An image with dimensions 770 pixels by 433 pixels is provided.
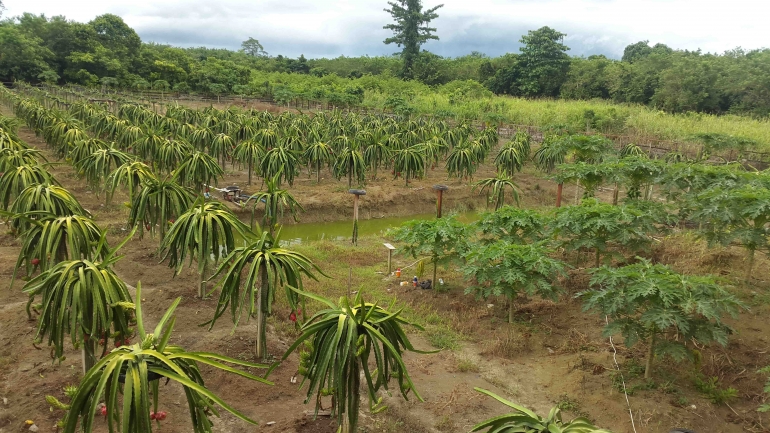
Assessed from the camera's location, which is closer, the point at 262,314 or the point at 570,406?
the point at 262,314

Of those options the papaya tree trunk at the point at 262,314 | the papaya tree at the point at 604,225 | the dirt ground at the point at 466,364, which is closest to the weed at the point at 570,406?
the dirt ground at the point at 466,364

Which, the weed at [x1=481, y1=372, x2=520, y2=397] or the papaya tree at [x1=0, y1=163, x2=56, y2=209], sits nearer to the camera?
the weed at [x1=481, y1=372, x2=520, y2=397]

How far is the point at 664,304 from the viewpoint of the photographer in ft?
17.4

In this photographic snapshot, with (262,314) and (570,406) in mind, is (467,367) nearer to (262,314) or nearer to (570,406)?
(570,406)

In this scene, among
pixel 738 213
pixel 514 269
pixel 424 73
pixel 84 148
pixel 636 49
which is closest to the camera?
pixel 514 269

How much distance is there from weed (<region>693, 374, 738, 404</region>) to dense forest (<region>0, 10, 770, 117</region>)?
31554 millimetres

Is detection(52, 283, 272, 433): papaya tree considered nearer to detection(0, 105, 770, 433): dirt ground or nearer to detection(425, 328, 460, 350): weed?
detection(0, 105, 770, 433): dirt ground

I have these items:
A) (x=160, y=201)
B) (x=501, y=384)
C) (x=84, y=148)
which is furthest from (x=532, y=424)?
(x=84, y=148)

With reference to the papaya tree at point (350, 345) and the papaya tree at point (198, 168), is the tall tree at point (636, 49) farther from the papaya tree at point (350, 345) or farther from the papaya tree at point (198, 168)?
the papaya tree at point (350, 345)

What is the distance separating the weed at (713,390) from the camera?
5547 mm

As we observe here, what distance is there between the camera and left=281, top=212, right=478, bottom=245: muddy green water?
44.5ft

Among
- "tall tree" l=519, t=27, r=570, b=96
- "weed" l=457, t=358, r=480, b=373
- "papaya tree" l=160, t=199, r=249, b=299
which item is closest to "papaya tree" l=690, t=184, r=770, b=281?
"weed" l=457, t=358, r=480, b=373

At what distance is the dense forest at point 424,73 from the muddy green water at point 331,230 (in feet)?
72.5

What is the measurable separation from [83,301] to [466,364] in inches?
169
